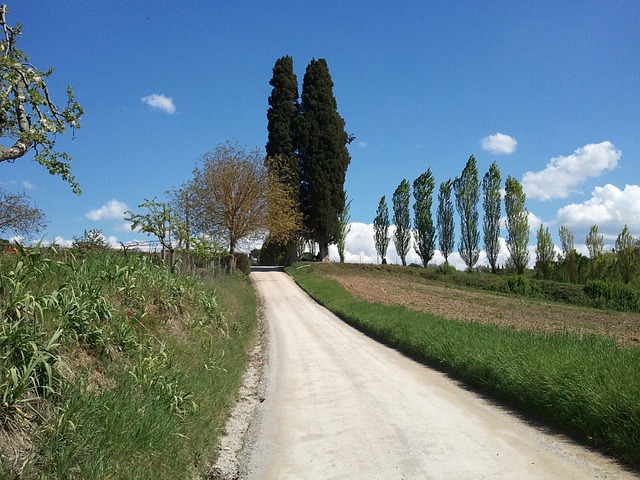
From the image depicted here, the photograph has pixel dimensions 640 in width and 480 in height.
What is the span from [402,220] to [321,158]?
20.3m

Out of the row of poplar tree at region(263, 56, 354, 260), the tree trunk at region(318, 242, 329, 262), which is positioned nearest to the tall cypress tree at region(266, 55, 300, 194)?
the row of poplar tree at region(263, 56, 354, 260)

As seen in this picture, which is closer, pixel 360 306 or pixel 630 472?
pixel 630 472

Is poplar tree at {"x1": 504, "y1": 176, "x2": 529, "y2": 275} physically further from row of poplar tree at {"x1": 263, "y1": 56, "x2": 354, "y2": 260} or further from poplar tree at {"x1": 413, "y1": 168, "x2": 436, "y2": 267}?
row of poplar tree at {"x1": 263, "y1": 56, "x2": 354, "y2": 260}

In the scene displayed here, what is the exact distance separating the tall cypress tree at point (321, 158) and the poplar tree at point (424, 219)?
13.7 metres

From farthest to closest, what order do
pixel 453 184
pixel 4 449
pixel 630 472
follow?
1. pixel 453 184
2. pixel 630 472
3. pixel 4 449

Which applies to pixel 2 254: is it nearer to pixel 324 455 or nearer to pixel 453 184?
pixel 324 455

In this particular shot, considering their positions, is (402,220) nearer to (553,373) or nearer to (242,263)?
(242,263)

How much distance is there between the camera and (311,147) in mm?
49312

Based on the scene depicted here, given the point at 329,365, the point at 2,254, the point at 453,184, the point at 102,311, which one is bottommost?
the point at 329,365

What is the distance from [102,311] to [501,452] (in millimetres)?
5300

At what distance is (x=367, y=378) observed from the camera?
10242mm

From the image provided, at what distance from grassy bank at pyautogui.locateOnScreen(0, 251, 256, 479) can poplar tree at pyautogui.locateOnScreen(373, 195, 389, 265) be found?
60460mm

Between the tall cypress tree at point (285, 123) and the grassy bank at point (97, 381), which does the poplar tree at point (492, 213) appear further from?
the grassy bank at point (97, 381)

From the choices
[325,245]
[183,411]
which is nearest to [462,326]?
[183,411]
